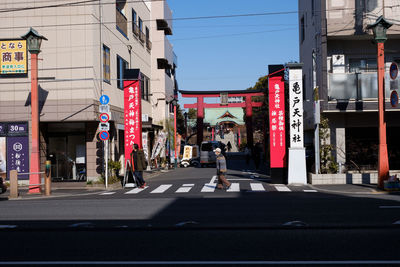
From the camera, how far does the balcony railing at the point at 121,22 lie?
27216 millimetres

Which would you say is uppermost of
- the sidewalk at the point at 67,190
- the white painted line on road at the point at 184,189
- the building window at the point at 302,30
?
the building window at the point at 302,30

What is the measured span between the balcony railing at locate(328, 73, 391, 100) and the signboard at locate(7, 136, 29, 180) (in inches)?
560

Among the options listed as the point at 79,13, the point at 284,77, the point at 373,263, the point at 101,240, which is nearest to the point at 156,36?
the point at 79,13

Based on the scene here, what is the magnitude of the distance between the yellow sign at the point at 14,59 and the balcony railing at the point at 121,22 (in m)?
6.43

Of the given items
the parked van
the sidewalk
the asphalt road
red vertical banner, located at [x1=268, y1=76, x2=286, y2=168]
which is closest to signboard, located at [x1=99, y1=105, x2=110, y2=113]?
the sidewalk

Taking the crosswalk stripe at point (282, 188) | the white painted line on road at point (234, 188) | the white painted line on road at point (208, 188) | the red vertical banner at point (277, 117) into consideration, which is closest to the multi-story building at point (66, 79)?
the white painted line on road at point (208, 188)

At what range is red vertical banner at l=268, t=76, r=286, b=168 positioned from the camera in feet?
68.8

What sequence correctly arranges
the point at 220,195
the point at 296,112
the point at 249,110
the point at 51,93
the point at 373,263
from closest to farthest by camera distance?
the point at 373,263
the point at 220,195
the point at 296,112
the point at 51,93
the point at 249,110

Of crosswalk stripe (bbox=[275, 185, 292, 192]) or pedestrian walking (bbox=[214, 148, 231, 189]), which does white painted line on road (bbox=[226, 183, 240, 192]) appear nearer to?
pedestrian walking (bbox=[214, 148, 231, 189])

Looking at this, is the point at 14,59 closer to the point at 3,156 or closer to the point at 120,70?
the point at 3,156

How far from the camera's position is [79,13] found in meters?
22.2

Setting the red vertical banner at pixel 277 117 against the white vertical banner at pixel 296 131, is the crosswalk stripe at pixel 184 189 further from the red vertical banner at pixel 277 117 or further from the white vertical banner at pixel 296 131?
the white vertical banner at pixel 296 131

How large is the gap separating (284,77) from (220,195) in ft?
23.9

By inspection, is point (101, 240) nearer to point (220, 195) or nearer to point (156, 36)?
point (220, 195)
